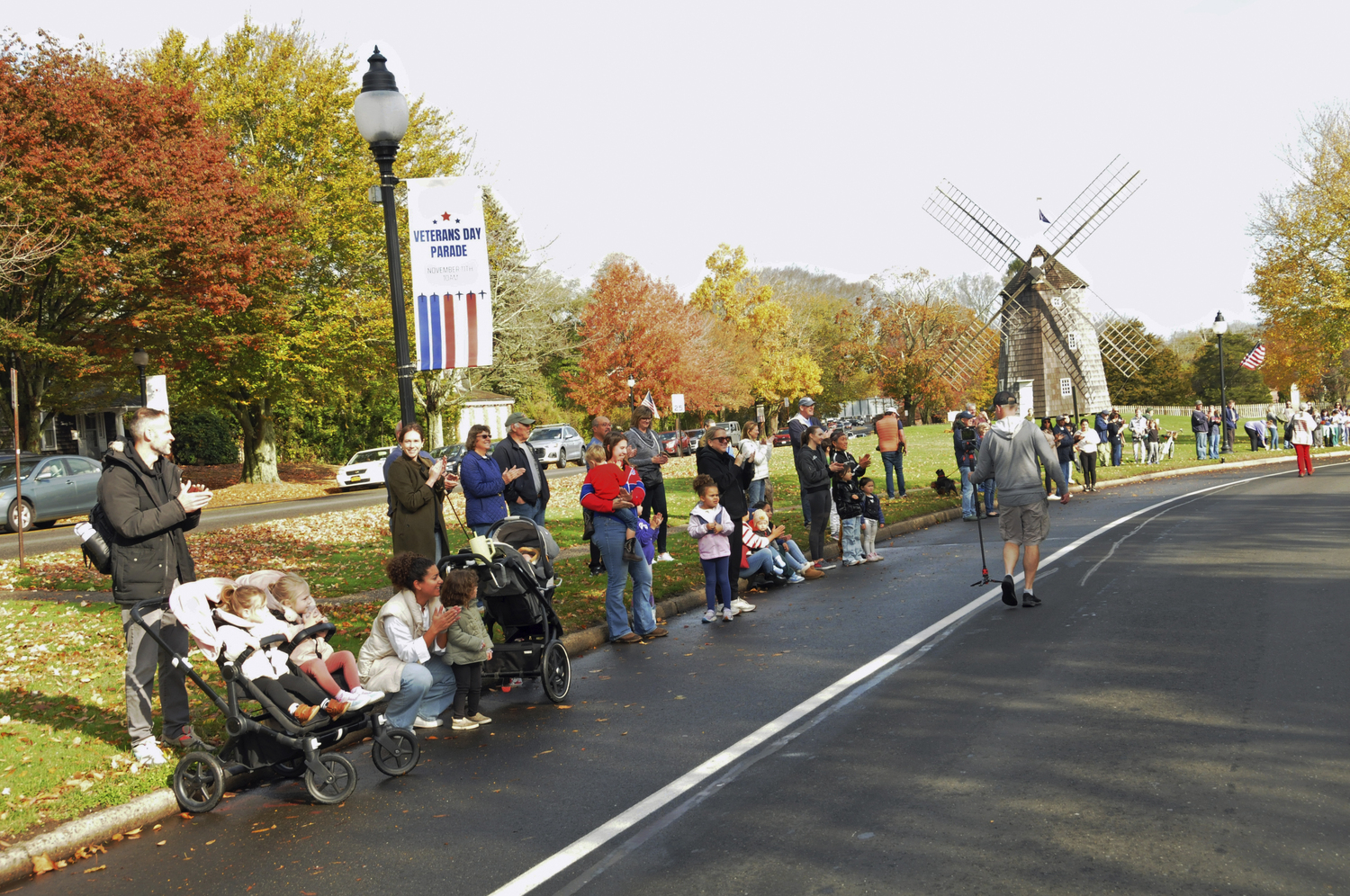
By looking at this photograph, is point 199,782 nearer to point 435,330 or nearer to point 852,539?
point 435,330

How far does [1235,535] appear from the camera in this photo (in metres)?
14.9

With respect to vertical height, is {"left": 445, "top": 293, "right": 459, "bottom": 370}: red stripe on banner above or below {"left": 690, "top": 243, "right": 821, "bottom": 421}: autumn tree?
below

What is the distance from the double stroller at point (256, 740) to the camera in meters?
5.93

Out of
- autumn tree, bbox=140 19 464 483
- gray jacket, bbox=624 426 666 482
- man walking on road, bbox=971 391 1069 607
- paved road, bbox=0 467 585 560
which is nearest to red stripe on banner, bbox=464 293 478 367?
gray jacket, bbox=624 426 666 482

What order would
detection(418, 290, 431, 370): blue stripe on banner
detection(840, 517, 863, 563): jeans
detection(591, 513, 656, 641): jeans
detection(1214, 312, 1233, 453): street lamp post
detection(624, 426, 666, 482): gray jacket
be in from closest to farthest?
1. detection(418, 290, 431, 370): blue stripe on banner
2. detection(591, 513, 656, 641): jeans
3. detection(624, 426, 666, 482): gray jacket
4. detection(840, 517, 863, 563): jeans
5. detection(1214, 312, 1233, 453): street lamp post

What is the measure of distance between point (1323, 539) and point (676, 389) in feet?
Answer: 141

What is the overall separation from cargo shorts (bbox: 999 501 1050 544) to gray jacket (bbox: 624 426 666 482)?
15.4 feet

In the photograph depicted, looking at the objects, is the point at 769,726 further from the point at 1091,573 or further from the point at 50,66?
the point at 50,66

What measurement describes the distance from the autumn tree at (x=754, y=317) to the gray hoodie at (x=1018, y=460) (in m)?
54.1

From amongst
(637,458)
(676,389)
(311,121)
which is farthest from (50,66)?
(676,389)

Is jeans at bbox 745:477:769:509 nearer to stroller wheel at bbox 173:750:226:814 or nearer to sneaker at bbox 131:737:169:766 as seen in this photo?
sneaker at bbox 131:737:169:766

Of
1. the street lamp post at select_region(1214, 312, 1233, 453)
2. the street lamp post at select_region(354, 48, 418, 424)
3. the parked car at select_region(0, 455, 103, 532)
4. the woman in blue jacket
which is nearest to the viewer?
the street lamp post at select_region(354, 48, 418, 424)

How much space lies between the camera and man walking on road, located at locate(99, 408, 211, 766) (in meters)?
6.53

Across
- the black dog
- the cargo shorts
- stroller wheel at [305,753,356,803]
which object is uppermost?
the cargo shorts
